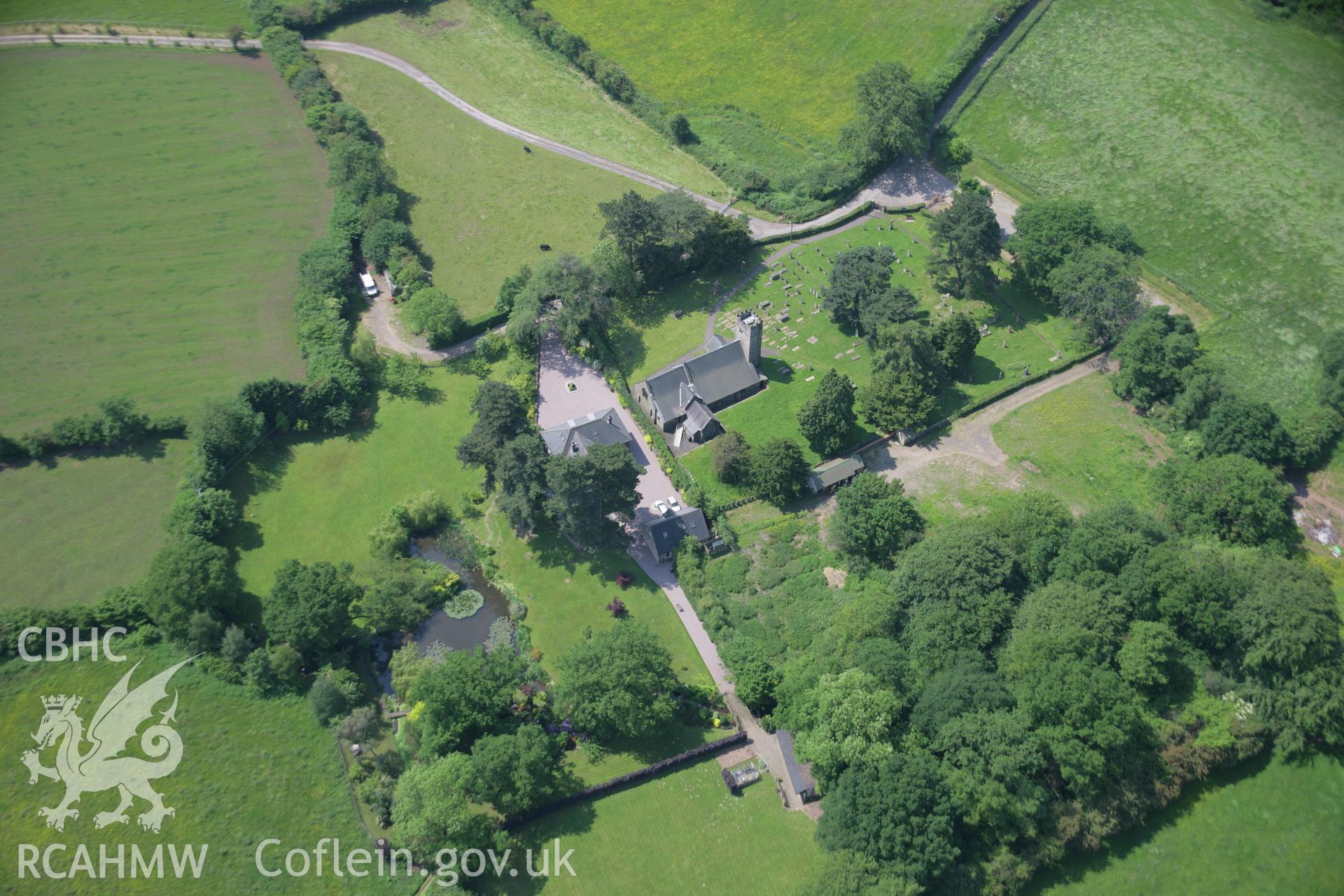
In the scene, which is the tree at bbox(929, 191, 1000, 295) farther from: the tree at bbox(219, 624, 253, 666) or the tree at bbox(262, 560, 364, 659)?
the tree at bbox(219, 624, 253, 666)

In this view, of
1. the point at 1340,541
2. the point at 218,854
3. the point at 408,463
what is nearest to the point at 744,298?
the point at 408,463

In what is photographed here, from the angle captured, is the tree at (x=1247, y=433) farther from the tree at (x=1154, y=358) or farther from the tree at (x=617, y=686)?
the tree at (x=617, y=686)

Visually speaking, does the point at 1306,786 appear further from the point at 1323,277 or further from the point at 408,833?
the point at 408,833

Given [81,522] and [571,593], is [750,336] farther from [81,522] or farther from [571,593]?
[81,522]

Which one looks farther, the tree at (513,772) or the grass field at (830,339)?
the grass field at (830,339)

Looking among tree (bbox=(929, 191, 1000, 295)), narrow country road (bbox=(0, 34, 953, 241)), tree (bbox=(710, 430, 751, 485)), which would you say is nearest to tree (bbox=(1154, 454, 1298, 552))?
tree (bbox=(929, 191, 1000, 295))

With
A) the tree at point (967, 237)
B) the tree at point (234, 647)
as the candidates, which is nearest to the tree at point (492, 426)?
the tree at point (234, 647)
